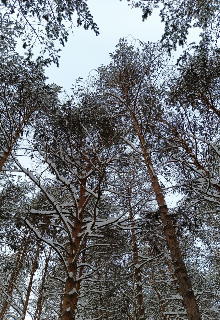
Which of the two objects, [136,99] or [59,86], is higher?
[59,86]

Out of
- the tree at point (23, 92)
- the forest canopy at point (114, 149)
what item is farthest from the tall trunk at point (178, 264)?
the tree at point (23, 92)

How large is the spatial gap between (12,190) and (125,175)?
22.1ft

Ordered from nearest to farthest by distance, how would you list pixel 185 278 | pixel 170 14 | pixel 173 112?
pixel 185 278 < pixel 170 14 < pixel 173 112

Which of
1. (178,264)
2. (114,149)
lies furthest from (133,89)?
(178,264)

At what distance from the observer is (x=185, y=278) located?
16.6 ft

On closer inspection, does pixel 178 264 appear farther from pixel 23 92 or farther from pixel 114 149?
pixel 23 92

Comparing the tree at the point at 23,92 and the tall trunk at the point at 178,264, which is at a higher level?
the tree at the point at 23,92

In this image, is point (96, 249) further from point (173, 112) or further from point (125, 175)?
point (173, 112)

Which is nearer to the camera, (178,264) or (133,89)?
(178,264)

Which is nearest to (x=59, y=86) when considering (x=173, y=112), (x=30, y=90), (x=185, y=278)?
(x=30, y=90)

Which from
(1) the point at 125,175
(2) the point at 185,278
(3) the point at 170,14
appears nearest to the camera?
(2) the point at 185,278

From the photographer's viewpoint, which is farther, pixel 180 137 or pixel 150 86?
pixel 150 86

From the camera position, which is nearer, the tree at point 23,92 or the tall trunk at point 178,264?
the tall trunk at point 178,264

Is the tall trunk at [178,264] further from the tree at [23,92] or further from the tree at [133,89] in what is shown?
the tree at [23,92]
